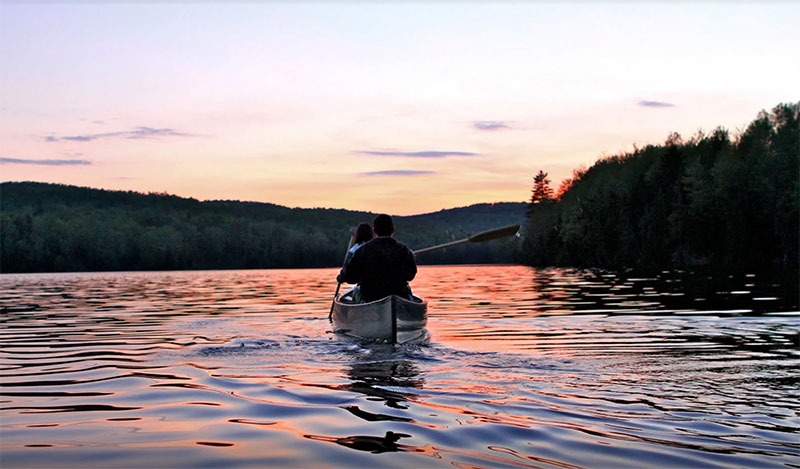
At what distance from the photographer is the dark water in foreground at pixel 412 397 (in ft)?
17.2

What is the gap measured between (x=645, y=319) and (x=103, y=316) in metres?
12.8

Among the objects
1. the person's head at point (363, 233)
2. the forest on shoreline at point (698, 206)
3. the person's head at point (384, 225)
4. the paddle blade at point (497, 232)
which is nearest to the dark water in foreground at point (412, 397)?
the person's head at point (384, 225)

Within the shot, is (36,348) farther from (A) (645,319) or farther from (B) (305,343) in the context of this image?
(A) (645,319)

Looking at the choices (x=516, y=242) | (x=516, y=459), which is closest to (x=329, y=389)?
(x=516, y=459)

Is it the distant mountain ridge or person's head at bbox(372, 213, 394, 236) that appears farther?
the distant mountain ridge

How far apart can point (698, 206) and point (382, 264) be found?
181 ft

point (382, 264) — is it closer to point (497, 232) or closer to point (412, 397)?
point (497, 232)

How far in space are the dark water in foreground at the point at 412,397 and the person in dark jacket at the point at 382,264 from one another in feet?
3.83

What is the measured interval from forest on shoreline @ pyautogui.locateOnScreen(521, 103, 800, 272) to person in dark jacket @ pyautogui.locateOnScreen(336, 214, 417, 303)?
4364 cm

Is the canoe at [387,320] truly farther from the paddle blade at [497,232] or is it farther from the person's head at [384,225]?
the paddle blade at [497,232]

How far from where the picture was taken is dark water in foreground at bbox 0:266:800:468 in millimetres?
5234

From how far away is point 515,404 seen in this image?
6820 millimetres

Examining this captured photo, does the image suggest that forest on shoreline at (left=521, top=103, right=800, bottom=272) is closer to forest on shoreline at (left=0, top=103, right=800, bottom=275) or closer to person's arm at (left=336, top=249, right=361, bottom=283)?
forest on shoreline at (left=0, top=103, right=800, bottom=275)

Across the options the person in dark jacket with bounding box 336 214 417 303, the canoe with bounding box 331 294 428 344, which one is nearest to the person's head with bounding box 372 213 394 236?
the person in dark jacket with bounding box 336 214 417 303
